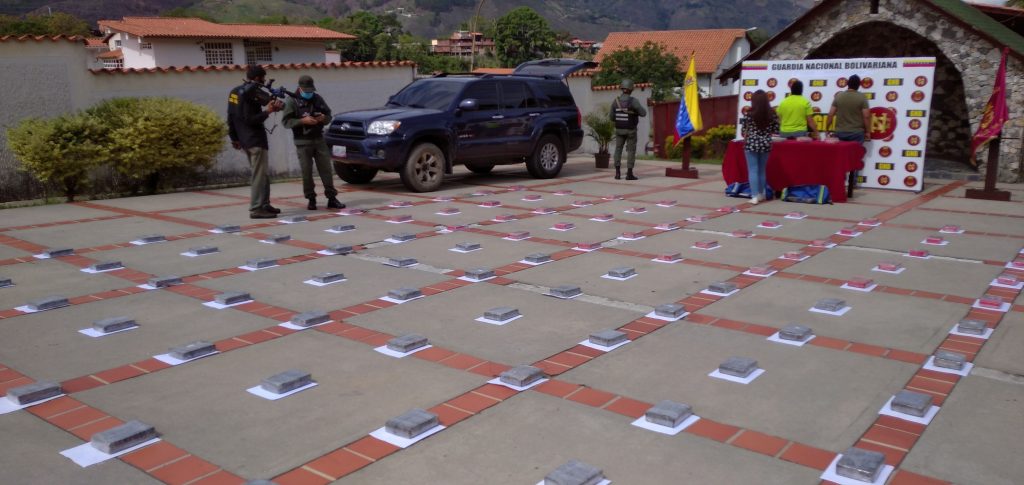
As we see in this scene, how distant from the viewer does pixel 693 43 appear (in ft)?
283

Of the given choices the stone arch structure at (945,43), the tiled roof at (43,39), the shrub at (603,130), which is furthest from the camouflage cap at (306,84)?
the stone arch structure at (945,43)

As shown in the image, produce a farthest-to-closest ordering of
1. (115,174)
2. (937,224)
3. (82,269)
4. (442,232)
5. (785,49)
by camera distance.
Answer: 1. (785,49)
2. (115,174)
3. (937,224)
4. (442,232)
5. (82,269)

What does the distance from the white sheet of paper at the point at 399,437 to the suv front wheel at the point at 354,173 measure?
9.82 m

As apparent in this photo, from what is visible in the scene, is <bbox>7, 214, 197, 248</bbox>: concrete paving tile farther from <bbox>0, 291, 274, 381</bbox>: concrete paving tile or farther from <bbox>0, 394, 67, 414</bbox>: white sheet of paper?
<bbox>0, 394, 67, 414</bbox>: white sheet of paper

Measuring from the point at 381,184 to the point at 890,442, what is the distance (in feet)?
35.8

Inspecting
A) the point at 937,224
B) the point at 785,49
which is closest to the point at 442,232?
the point at 937,224

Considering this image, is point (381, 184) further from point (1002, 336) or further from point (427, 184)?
point (1002, 336)

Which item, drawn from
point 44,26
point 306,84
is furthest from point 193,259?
point 44,26

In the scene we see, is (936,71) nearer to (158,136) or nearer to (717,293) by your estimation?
(717,293)

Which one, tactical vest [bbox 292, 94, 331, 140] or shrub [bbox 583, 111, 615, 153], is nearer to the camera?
tactical vest [bbox 292, 94, 331, 140]

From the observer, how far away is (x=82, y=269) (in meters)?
7.32

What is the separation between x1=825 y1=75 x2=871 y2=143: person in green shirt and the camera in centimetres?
1225

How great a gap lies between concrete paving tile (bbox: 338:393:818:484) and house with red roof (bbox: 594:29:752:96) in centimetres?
Result: 7787

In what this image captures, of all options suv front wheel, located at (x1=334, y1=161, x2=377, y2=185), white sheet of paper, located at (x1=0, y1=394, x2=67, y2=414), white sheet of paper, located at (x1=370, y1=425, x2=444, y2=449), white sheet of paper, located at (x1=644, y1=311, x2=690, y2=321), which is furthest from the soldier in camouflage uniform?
white sheet of paper, located at (x1=0, y1=394, x2=67, y2=414)
